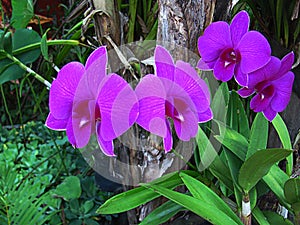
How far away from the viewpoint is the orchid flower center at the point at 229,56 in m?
0.56

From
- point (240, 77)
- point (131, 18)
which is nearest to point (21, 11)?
→ point (131, 18)

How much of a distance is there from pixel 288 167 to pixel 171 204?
0.23m

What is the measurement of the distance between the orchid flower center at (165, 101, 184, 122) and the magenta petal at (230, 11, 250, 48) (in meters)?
0.15

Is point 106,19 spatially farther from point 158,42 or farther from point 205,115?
point 205,115

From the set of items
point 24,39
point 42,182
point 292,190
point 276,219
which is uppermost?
point 24,39

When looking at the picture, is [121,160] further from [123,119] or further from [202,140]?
[123,119]

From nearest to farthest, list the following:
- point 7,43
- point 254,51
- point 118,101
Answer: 1. point 118,101
2. point 254,51
3. point 7,43

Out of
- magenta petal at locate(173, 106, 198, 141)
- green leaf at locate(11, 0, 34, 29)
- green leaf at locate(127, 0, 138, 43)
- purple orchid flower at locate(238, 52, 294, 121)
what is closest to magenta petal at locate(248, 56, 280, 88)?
purple orchid flower at locate(238, 52, 294, 121)

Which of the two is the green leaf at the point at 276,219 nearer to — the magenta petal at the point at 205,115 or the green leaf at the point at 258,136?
the green leaf at the point at 258,136

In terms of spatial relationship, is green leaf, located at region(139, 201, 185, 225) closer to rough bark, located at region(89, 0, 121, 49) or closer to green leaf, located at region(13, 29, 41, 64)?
rough bark, located at region(89, 0, 121, 49)

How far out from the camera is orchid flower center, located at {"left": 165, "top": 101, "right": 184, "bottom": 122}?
0.47 metres

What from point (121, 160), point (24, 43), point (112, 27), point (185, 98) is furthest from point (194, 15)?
point (24, 43)

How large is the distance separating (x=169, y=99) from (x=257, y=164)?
0.63 ft

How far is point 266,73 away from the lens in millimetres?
554
